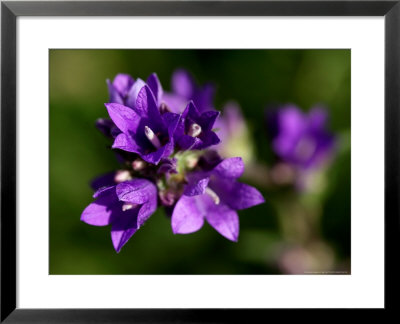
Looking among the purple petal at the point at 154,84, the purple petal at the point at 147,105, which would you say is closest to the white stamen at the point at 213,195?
the purple petal at the point at 147,105

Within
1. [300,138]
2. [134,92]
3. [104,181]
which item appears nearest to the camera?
[134,92]

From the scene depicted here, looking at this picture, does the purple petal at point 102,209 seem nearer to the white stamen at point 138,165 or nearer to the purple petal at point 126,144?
the white stamen at point 138,165

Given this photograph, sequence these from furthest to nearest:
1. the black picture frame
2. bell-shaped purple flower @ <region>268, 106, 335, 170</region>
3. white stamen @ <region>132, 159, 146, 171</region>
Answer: bell-shaped purple flower @ <region>268, 106, 335, 170</region> → the black picture frame → white stamen @ <region>132, 159, 146, 171</region>

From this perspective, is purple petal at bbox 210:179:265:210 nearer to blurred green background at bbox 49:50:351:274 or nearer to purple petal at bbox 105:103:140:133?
purple petal at bbox 105:103:140:133

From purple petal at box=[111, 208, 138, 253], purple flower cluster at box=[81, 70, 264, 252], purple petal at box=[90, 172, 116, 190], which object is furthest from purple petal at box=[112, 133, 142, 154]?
purple petal at box=[90, 172, 116, 190]

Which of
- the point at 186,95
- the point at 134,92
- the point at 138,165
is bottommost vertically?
the point at 138,165

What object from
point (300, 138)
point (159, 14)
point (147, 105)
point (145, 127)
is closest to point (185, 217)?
point (145, 127)

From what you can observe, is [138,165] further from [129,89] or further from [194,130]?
[129,89]
